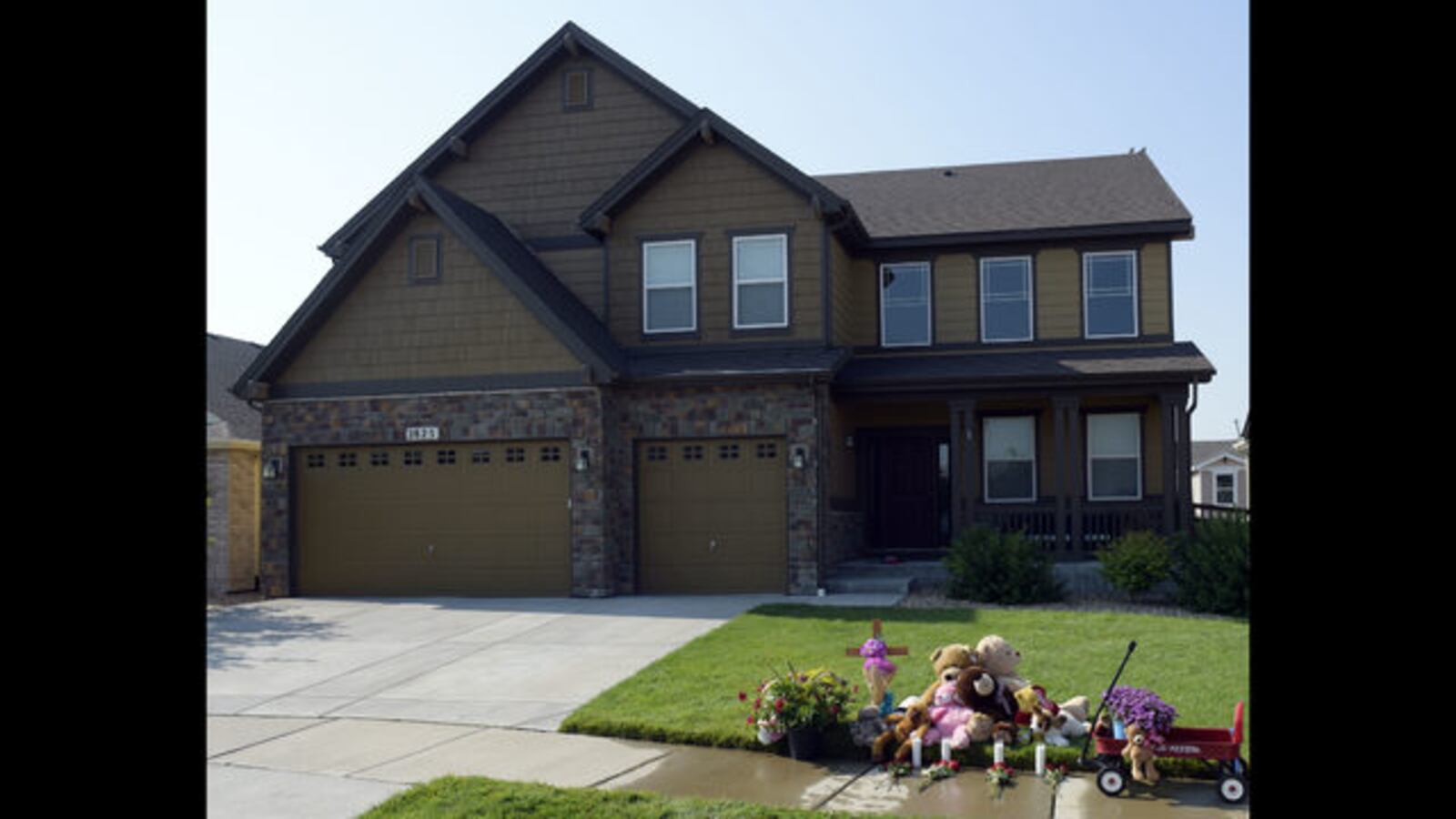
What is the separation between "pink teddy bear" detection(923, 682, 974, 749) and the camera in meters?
7.98

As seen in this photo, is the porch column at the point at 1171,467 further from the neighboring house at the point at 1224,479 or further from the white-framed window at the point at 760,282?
the neighboring house at the point at 1224,479

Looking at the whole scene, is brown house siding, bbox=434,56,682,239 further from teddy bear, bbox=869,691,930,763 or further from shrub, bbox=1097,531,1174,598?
teddy bear, bbox=869,691,930,763

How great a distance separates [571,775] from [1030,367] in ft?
38.9

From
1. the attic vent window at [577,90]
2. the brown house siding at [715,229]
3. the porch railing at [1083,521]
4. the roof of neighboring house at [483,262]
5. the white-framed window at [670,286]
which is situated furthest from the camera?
the attic vent window at [577,90]

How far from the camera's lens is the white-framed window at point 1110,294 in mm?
18734

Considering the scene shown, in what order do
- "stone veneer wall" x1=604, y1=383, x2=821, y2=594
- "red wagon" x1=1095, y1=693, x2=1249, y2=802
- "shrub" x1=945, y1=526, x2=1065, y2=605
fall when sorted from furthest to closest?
"stone veneer wall" x1=604, y1=383, x2=821, y2=594
"shrub" x1=945, y1=526, x2=1065, y2=605
"red wagon" x1=1095, y1=693, x2=1249, y2=802

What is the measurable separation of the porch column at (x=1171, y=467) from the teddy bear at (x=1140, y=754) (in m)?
10.3

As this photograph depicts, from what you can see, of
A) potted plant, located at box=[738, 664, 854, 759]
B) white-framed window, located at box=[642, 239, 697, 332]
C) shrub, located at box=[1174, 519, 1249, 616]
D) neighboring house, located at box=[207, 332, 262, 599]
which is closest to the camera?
potted plant, located at box=[738, 664, 854, 759]

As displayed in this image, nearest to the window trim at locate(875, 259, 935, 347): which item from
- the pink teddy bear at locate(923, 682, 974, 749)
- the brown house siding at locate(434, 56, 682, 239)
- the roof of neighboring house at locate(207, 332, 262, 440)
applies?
the brown house siding at locate(434, 56, 682, 239)

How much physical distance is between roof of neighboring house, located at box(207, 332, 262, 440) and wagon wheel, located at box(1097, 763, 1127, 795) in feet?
55.2

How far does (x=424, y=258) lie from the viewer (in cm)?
1734

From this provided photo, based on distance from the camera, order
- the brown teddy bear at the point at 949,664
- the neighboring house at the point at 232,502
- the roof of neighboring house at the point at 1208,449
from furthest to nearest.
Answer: the roof of neighboring house at the point at 1208,449
the neighboring house at the point at 232,502
the brown teddy bear at the point at 949,664

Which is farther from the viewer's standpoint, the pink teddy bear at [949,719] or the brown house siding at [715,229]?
the brown house siding at [715,229]

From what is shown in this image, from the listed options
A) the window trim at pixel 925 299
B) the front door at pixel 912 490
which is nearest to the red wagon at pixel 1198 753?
the front door at pixel 912 490
